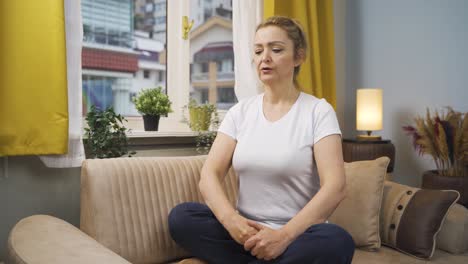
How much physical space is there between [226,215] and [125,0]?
1.49 metres

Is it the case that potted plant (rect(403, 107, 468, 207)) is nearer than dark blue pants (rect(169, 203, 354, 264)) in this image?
No

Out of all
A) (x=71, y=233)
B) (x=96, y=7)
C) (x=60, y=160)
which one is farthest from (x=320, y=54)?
(x=71, y=233)

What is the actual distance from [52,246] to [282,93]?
0.91 metres

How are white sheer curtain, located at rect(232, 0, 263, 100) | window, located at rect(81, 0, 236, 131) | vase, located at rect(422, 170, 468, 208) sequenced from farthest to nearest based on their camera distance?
white sheer curtain, located at rect(232, 0, 263, 100) → window, located at rect(81, 0, 236, 131) → vase, located at rect(422, 170, 468, 208)

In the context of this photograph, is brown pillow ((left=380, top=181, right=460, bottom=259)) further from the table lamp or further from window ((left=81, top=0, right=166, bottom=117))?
window ((left=81, top=0, right=166, bottom=117))

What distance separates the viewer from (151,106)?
221cm

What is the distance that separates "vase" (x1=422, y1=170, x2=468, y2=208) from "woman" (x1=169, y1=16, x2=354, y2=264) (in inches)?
41.2

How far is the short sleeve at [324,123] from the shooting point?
147 cm

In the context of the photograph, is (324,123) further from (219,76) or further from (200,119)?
(219,76)

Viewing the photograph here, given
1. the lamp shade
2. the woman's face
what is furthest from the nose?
the lamp shade

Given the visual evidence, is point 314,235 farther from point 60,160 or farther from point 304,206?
point 60,160

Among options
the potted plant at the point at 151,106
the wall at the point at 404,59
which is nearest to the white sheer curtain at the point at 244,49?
the potted plant at the point at 151,106

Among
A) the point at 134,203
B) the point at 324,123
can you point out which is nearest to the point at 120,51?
the point at 134,203

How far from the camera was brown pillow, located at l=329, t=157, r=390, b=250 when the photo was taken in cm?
177
